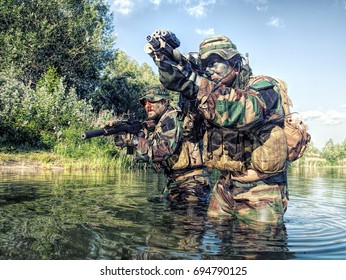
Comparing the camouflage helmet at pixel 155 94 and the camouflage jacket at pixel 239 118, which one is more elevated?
the camouflage helmet at pixel 155 94

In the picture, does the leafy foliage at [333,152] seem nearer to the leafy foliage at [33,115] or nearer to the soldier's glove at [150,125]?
the leafy foliage at [33,115]

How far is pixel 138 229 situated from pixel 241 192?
139cm

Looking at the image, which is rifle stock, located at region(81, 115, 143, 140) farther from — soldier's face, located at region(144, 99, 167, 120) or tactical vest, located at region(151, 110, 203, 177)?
tactical vest, located at region(151, 110, 203, 177)

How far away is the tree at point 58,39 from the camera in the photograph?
87.2ft

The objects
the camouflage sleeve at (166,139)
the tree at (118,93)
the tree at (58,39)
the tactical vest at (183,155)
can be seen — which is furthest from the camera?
the tree at (118,93)

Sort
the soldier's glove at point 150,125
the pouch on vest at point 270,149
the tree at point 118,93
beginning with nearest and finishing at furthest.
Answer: the pouch on vest at point 270,149 < the soldier's glove at point 150,125 < the tree at point 118,93

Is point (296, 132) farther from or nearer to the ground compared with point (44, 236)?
farther from the ground

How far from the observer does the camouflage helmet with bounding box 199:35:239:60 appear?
439cm

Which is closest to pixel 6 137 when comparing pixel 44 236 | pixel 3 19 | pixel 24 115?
pixel 24 115

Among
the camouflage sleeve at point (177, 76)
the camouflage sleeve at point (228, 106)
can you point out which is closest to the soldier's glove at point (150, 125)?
the camouflage sleeve at point (177, 76)

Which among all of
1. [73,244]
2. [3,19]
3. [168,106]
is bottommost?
[73,244]

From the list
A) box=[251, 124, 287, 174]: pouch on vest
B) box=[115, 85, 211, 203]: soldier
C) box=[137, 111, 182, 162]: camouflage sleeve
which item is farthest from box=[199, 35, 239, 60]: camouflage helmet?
box=[137, 111, 182, 162]: camouflage sleeve

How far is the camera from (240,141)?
14.8 feet

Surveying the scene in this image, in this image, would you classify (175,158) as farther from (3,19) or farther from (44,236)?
(3,19)
